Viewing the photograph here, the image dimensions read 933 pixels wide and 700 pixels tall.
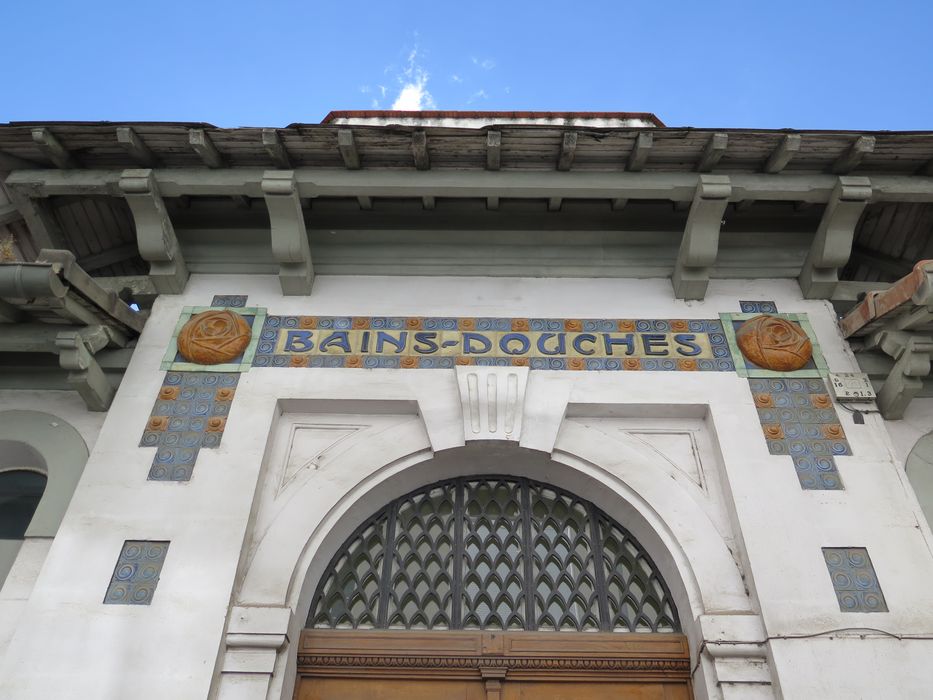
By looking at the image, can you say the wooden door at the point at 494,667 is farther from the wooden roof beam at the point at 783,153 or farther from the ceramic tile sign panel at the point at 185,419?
the wooden roof beam at the point at 783,153

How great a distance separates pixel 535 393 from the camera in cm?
493

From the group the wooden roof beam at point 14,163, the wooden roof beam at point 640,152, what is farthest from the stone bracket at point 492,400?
the wooden roof beam at point 14,163

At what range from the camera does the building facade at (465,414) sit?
4074 mm

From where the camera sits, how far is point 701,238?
17.3 ft

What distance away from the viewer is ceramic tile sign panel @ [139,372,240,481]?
4609 mm

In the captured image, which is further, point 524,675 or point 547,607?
point 547,607

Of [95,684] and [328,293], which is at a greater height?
[328,293]

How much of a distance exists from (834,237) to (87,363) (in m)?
5.13

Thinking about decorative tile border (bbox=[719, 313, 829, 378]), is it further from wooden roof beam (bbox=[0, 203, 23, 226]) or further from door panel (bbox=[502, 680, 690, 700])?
wooden roof beam (bbox=[0, 203, 23, 226])

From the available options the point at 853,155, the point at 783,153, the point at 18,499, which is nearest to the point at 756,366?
the point at 783,153

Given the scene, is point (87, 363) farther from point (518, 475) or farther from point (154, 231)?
point (518, 475)

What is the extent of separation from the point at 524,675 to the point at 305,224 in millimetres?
3559

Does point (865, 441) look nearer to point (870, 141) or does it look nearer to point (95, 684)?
point (870, 141)

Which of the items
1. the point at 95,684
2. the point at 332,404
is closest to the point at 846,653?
the point at 332,404
